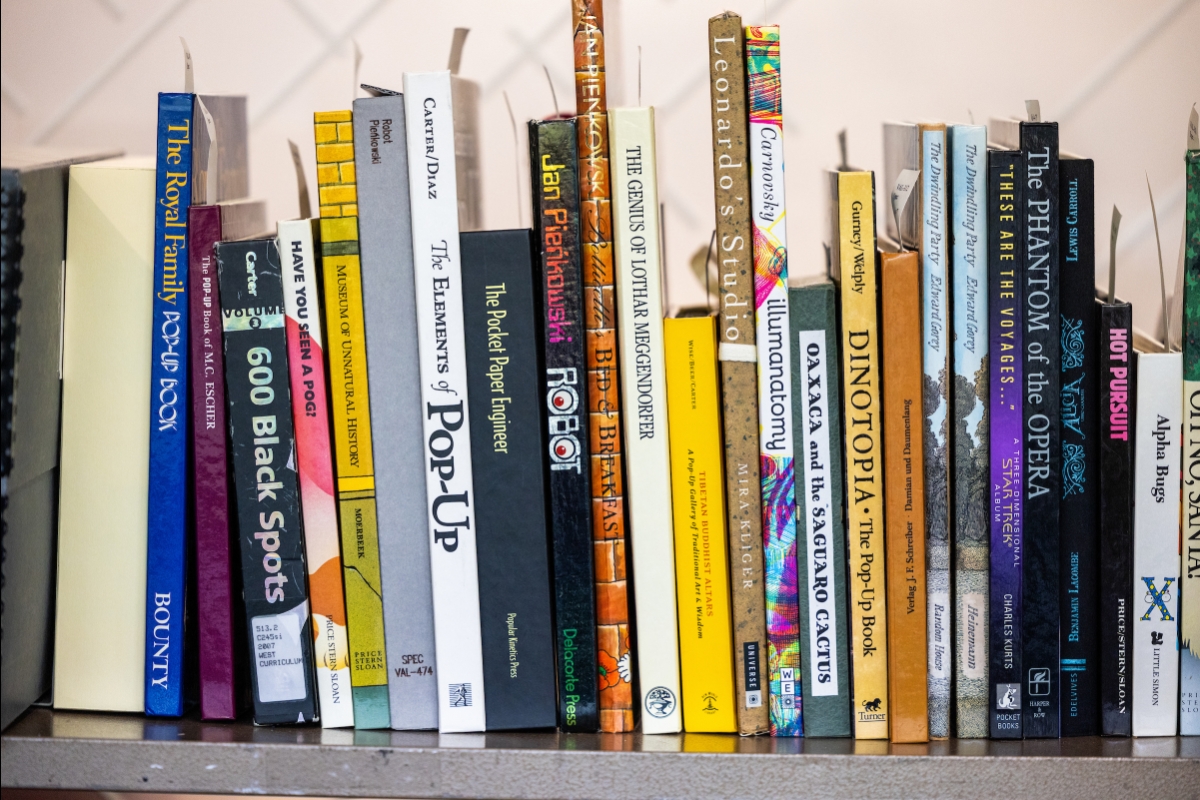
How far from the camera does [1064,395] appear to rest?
648 mm

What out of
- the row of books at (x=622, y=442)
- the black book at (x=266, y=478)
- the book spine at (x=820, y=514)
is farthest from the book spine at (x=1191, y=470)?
the black book at (x=266, y=478)

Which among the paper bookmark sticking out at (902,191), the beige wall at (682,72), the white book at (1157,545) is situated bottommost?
the white book at (1157,545)

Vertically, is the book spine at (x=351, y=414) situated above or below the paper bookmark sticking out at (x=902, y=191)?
below

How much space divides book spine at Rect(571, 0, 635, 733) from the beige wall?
0.25 meters

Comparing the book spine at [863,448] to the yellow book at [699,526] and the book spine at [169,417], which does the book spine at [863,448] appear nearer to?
the yellow book at [699,526]

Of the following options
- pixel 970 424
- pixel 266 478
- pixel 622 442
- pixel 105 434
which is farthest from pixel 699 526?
pixel 105 434

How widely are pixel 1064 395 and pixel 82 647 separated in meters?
0.68

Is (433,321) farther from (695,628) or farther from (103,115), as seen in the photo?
(103,115)

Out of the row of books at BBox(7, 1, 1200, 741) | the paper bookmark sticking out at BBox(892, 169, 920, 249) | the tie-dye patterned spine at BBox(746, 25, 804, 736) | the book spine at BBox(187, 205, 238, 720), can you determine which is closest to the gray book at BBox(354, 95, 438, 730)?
the row of books at BBox(7, 1, 1200, 741)

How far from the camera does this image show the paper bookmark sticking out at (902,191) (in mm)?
650

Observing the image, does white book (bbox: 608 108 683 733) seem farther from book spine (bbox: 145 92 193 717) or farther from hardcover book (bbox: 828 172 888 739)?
book spine (bbox: 145 92 193 717)

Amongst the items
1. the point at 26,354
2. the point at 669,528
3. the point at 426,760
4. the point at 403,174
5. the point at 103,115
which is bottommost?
the point at 426,760

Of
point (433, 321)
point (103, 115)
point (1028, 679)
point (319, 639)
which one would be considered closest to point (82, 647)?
point (319, 639)

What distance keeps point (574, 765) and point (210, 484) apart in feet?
0.99
